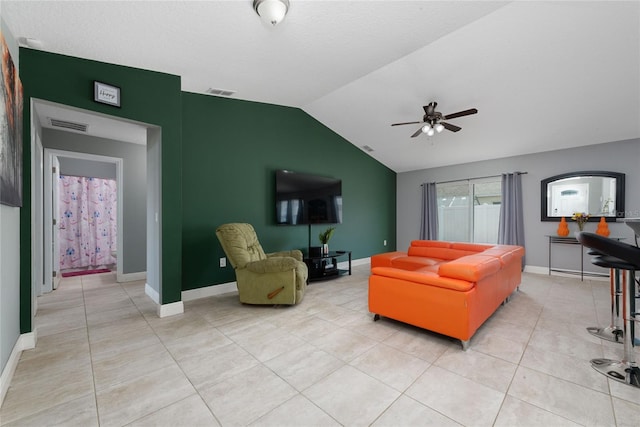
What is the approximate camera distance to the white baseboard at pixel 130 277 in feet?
14.8

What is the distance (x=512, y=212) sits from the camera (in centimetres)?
534

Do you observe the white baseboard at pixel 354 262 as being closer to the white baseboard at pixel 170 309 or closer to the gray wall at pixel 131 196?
the white baseboard at pixel 170 309

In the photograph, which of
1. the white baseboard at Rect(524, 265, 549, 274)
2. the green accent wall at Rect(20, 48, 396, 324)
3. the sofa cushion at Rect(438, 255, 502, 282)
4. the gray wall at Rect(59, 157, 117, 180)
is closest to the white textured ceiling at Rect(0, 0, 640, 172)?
the green accent wall at Rect(20, 48, 396, 324)

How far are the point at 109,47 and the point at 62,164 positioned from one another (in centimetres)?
453

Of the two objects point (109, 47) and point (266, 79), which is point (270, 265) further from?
point (109, 47)

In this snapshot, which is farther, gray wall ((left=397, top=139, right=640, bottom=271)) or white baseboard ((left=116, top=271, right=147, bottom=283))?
white baseboard ((left=116, top=271, right=147, bottom=283))

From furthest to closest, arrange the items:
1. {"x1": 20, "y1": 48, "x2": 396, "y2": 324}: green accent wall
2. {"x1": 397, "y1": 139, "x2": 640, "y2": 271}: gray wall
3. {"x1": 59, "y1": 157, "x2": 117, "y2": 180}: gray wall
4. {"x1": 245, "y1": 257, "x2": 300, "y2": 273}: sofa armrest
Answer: {"x1": 59, "y1": 157, "x2": 117, "y2": 180}: gray wall, {"x1": 397, "y1": 139, "x2": 640, "y2": 271}: gray wall, {"x1": 245, "y1": 257, "x2": 300, "y2": 273}: sofa armrest, {"x1": 20, "y1": 48, "x2": 396, "y2": 324}: green accent wall

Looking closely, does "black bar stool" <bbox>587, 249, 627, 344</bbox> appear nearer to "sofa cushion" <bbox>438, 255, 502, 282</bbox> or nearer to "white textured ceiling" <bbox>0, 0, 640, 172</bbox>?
"sofa cushion" <bbox>438, 255, 502, 282</bbox>

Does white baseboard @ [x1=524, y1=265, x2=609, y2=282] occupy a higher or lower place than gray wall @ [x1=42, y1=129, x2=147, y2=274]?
lower

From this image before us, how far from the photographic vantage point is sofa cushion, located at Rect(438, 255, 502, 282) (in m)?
2.14

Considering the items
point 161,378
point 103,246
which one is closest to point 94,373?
point 161,378

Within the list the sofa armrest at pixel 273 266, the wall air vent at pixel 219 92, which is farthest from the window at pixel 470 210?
the wall air vent at pixel 219 92

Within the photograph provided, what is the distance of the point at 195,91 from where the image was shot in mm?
3580

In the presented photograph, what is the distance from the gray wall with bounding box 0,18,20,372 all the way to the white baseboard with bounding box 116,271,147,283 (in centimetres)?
256
